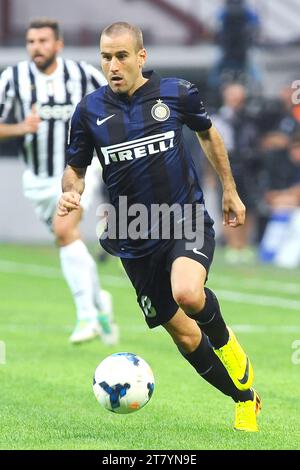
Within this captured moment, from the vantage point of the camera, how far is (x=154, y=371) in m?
8.71

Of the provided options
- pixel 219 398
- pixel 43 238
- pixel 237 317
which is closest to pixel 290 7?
pixel 43 238

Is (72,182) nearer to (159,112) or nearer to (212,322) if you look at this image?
(159,112)

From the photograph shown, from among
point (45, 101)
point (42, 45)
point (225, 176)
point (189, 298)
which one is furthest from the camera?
point (45, 101)

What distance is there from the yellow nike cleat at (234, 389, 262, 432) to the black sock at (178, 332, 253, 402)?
1.2 inches

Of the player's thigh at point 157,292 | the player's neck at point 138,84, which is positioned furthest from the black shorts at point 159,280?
the player's neck at point 138,84

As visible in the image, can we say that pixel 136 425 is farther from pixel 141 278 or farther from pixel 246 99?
pixel 246 99

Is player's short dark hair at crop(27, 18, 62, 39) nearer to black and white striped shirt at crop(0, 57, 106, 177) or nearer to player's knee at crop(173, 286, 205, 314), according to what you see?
black and white striped shirt at crop(0, 57, 106, 177)

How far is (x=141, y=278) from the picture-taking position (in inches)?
262

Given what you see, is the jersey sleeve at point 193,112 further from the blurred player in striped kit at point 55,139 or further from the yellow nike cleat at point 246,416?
the blurred player in striped kit at point 55,139

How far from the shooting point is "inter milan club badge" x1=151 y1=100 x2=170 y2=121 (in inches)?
263

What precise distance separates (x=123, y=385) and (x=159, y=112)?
4.62 feet

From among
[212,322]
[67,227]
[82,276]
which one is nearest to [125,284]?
[82,276]

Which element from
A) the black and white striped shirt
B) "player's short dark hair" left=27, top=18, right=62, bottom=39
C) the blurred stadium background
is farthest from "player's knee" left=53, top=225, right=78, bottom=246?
"player's short dark hair" left=27, top=18, right=62, bottom=39

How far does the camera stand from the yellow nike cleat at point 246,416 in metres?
6.49
